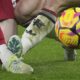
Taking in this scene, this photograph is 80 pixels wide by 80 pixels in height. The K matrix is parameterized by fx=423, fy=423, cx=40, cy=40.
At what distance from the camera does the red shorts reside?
A: 3312 mm

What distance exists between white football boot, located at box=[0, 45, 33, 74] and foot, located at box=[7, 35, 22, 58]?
0.03m

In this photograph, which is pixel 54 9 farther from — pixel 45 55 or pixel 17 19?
pixel 45 55

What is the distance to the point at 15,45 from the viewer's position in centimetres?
293

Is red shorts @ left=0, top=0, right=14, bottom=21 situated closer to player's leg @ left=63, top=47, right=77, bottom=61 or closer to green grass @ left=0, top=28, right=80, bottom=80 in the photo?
green grass @ left=0, top=28, right=80, bottom=80

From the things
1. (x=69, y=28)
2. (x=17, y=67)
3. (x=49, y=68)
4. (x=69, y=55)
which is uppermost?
(x=69, y=28)

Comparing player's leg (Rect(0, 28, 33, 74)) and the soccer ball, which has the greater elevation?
the soccer ball

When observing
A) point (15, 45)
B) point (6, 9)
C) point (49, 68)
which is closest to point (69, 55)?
point (49, 68)

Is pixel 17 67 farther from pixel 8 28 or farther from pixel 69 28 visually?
pixel 8 28

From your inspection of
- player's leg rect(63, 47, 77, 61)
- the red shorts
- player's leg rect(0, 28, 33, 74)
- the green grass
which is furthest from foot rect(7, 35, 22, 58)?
player's leg rect(63, 47, 77, 61)

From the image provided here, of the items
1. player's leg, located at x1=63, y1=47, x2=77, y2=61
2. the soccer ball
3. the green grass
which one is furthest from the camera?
player's leg, located at x1=63, y1=47, x2=77, y2=61

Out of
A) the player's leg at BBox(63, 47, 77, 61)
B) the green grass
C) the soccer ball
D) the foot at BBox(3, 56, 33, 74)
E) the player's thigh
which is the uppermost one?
the soccer ball

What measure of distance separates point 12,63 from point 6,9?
648 millimetres

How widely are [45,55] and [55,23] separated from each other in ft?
3.09

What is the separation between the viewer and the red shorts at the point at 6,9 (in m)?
3.31
